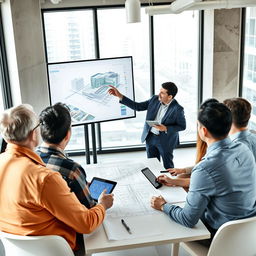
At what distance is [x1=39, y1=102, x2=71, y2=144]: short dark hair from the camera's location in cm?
193

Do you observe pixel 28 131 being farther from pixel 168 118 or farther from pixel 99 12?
pixel 99 12

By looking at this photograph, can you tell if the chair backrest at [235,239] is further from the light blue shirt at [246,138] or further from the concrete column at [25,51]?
the concrete column at [25,51]

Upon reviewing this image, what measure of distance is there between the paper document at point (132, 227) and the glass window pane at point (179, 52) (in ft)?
12.0

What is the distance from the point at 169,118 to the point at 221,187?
6.99 ft

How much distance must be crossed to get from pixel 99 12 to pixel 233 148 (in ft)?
12.1

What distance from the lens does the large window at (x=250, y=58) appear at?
16.4ft

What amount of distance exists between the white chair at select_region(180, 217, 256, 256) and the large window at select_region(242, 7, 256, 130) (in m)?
3.77

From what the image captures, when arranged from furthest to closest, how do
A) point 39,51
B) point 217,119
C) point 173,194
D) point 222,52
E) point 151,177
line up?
point 222,52, point 39,51, point 151,177, point 173,194, point 217,119

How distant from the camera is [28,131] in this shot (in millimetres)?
1778

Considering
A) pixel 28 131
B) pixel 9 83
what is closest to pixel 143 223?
pixel 28 131

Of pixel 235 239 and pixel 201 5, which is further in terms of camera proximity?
pixel 201 5

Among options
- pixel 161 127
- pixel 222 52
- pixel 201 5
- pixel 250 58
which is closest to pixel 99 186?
pixel 161 127

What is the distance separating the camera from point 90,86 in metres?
3.93

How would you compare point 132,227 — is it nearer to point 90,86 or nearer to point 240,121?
point 240,121
